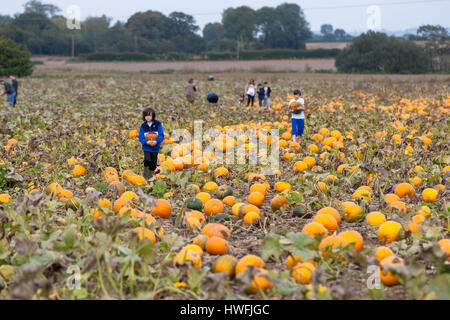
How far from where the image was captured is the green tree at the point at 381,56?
50747 millimetres

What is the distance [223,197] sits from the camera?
20.4 feet

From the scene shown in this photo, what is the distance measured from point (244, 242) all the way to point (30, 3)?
16814 cm

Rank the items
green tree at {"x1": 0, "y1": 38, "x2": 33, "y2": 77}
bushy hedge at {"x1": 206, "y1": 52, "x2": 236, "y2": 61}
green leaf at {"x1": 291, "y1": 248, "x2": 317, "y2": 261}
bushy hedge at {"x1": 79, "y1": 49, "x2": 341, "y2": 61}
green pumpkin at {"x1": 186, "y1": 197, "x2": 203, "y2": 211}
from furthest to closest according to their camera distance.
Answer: bushy hedge at {"x1": 79, "y1": 49, "x2": 341, "y2": 61} < bushy hedge at {"x1": 206, "y1": 52, "x2": 236, "y2": 61} < green tree at {"x1": 0, "y1": 38, "x2": 33, "y2": 77} < green pumpkin at {"x1": 186, "y1": 197, "x2": 203, "y2": 211} < green leaf at {"x1": 291, "y1": 248, "x2": 317, "y2": 261}

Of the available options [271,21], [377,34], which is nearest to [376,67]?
[377,34]

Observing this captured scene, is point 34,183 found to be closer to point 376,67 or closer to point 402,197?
point 402,197

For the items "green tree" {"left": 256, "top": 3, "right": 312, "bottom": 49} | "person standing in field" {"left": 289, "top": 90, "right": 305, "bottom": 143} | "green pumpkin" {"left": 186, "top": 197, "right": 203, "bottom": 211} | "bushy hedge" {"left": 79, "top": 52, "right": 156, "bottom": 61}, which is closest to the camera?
"green pumpkin" {"left": 186, "top": 197, "right": 203, "bottom": 211}

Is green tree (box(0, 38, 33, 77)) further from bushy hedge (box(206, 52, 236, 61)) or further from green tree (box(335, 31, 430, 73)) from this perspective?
bushy hedge (box(206, 52, 236, 61))

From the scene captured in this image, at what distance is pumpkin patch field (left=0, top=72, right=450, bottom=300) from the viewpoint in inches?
126

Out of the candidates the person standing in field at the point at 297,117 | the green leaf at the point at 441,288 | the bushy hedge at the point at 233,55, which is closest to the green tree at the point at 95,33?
the bushy hedge at the point at 233,55

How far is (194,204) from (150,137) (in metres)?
2.16

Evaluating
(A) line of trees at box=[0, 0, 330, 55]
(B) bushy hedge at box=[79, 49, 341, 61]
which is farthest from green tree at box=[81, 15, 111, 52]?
(B) bushy hedge at box=[79, 49, 341, 61]

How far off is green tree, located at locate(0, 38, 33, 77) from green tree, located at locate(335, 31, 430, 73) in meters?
31.6

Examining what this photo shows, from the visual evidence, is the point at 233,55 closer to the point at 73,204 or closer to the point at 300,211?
the point at 300,211

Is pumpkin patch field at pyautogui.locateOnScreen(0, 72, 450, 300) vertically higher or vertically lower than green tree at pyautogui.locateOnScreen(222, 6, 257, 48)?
lower
